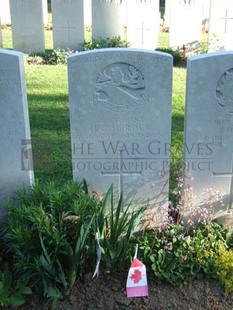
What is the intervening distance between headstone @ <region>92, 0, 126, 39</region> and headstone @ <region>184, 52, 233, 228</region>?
7144 millimetres

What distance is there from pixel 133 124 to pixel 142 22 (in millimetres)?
6930

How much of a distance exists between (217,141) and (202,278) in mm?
1072

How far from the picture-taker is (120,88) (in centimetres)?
323

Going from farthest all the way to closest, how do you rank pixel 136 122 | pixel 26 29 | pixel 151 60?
1. pixel 26 29
2. pixel 136 122
3. pixel 151 60

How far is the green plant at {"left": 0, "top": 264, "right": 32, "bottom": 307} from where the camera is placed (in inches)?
111

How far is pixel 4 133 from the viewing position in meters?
3.33

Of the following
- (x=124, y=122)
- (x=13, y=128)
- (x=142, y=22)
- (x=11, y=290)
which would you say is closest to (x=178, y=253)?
(x=124, y=122)

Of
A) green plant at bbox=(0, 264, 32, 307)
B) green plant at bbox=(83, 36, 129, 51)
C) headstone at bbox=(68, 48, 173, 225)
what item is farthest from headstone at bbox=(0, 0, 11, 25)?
green plant at bbox=(0, 264, 32, 307)

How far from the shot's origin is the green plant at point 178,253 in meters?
3.16

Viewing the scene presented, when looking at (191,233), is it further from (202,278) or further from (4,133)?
(4,133)

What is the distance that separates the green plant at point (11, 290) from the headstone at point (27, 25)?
7.84 m

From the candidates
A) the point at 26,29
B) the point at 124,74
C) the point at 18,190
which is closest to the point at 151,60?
the point at 124,74

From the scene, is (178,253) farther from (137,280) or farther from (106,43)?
(106,43)

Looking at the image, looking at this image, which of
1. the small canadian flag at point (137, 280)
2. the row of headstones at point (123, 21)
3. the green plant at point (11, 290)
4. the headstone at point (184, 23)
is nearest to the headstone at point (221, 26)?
the row of headstones at point (123, 21)
